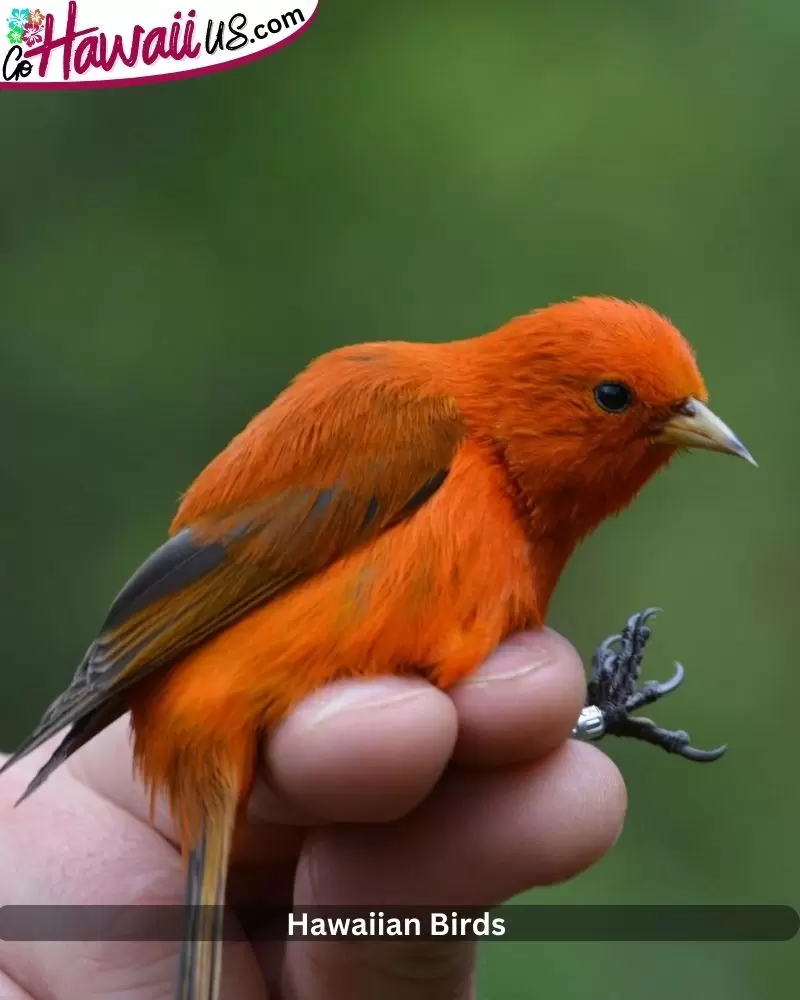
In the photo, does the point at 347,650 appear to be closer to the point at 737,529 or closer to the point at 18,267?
the point at 737,529

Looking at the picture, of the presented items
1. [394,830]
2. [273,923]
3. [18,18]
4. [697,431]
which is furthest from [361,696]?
[18,18]

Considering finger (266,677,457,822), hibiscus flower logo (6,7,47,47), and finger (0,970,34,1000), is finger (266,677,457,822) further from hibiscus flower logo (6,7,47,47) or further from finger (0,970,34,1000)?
hibiscus flower logo (6,7,47,47)

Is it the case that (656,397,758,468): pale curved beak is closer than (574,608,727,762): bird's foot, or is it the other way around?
(656,397,758,468): pale curved beak

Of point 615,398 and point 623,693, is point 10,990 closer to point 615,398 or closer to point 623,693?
point 623,693

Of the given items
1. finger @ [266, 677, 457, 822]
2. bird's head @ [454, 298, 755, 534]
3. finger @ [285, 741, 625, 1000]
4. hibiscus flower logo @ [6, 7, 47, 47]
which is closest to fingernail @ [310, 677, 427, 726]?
finger @ [266, 677, 457, 822]

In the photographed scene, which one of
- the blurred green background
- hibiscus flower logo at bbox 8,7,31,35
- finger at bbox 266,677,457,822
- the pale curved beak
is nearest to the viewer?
finger at bbox 266,677,457,822

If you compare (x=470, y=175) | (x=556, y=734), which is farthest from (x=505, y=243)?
(x=556, y=734)
